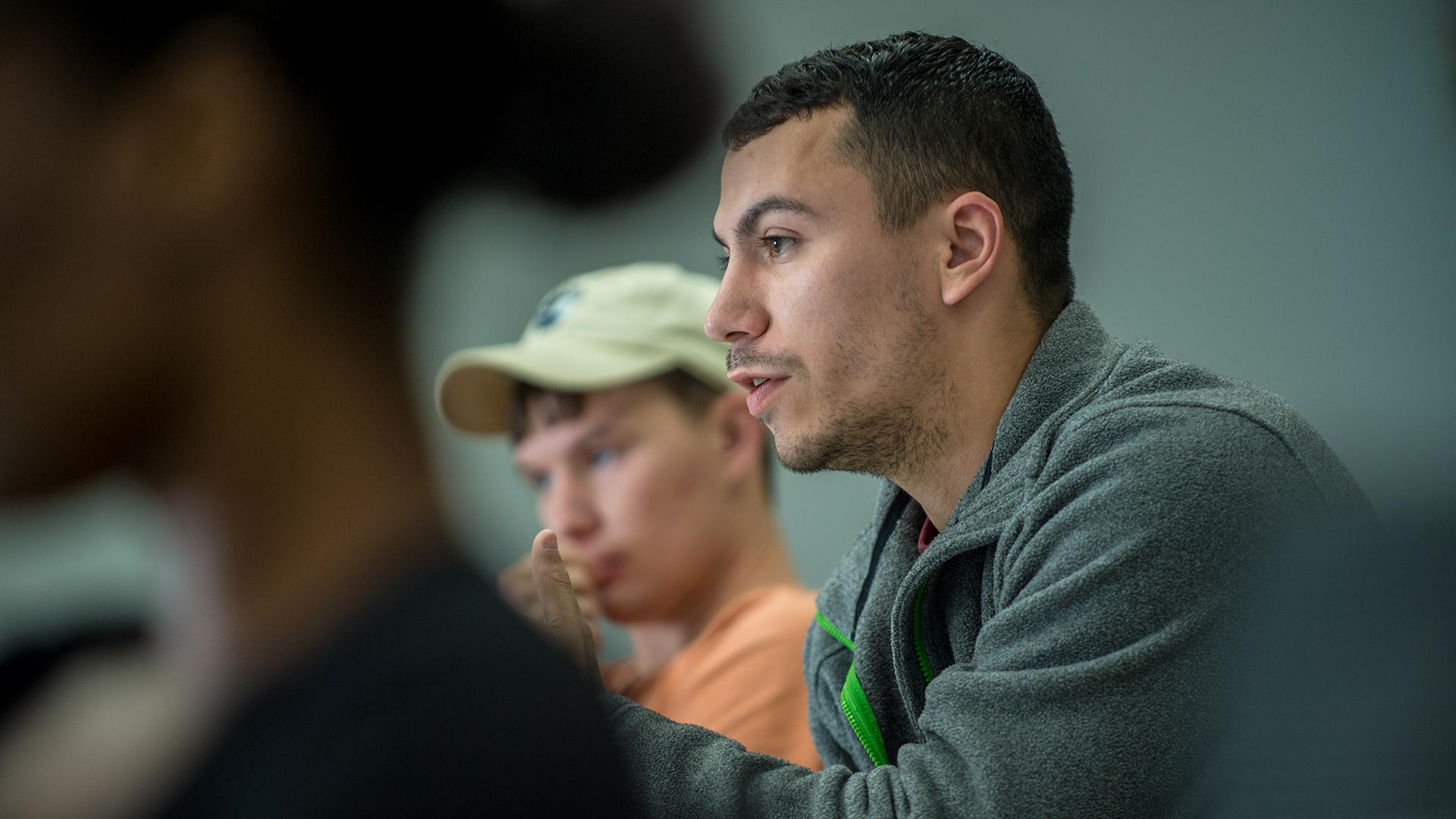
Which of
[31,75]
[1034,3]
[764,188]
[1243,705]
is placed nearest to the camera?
[31,75]

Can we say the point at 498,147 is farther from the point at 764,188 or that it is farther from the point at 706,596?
the point at 706,596

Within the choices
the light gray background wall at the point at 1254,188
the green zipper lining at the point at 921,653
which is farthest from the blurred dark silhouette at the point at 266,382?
the light gray background wall at the point at 1254,188

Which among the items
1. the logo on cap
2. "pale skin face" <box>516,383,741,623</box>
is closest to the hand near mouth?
"pale skin face" <box>516,383,741,623</box>

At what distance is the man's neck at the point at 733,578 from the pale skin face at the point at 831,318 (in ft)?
1.58

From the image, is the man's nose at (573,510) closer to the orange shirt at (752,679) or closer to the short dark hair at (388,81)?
the orange shirt at (752,679)

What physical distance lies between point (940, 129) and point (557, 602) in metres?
0.48

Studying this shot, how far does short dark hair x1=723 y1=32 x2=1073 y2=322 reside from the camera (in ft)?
3.50

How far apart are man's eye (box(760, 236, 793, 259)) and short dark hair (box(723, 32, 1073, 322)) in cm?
8

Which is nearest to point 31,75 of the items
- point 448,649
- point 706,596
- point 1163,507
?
point 448,649

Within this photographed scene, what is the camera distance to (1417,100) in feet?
6.09

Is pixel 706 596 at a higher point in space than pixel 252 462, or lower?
lower

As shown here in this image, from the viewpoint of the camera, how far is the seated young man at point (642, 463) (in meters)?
1.50

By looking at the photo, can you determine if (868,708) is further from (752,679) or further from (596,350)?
(596,350)

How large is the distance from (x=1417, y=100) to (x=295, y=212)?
180 centimetres
